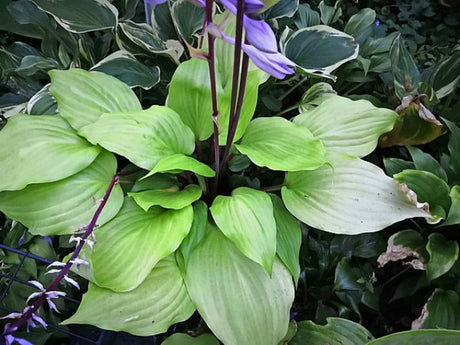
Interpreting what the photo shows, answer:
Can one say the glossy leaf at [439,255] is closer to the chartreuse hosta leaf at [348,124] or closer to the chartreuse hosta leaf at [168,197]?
the chartreuse hosta leaf at [348,124]

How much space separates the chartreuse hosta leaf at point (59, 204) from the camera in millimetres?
731

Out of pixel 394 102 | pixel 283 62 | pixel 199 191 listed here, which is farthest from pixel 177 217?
pixel 394 102

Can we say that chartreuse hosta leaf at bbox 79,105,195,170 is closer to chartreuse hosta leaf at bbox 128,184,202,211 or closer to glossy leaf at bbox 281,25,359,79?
chartreuse hosta leaf at bbox 128,184,202,211

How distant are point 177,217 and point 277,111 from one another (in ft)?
1.55

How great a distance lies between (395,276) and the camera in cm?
93

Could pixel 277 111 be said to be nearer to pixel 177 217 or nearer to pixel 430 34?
pixel 177 217

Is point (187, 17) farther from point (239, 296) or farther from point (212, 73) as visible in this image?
point (239, 296)

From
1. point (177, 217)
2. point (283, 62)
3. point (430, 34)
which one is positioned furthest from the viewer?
point (430, 34)

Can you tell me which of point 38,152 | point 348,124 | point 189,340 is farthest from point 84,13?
point 189,340

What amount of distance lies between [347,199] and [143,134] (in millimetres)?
391

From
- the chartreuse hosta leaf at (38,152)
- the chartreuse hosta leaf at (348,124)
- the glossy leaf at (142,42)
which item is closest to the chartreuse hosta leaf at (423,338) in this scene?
the chartreuse hosta leaf at (348,124)

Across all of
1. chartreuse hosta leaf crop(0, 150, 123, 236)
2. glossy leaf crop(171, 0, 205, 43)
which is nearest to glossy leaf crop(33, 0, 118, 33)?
glossy leaf crop(171, 0, 205, 43)

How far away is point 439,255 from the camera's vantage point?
811 millimetres

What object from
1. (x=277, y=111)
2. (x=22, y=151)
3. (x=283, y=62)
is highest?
(x=283, y=62)
